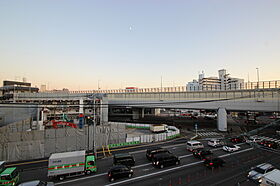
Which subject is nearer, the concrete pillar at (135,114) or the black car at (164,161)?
the black car at (164,161)

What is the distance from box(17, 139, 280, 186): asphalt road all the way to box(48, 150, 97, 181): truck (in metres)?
0.69

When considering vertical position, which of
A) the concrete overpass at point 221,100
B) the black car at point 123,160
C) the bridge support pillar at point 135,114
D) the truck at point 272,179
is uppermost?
the concrete overpass at point 221,100

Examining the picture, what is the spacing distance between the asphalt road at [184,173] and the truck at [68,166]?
69cm

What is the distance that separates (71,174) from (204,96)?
130 feet

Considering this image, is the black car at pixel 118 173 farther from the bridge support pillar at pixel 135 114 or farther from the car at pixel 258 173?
the bridge support pillar at pixel 135 114

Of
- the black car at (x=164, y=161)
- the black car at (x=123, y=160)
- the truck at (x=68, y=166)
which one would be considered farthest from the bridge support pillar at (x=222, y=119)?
the truck at (x=68, y=166)

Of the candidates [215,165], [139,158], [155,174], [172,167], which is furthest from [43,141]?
[215,165]

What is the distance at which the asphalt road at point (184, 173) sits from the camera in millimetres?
14820

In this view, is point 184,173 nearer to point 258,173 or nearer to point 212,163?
point 212,163

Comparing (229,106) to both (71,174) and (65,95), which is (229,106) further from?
(65,95)

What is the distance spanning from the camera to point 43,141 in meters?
22.8

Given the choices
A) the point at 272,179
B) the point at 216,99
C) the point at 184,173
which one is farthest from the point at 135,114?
the point at 272,179

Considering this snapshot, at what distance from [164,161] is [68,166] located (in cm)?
1220

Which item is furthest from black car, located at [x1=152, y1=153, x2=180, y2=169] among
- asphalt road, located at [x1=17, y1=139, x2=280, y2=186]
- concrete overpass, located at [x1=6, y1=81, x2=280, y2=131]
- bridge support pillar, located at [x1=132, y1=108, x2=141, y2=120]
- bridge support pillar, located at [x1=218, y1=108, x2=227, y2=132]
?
bridge support pillar, located at [x1=132, y1=108, x2=141, y2=120]
